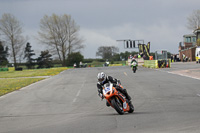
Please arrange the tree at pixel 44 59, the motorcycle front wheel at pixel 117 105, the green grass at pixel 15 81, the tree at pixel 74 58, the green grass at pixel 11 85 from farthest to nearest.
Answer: the tree at pixel 44 59 < the tree at pixel 74 58 < the green grass at pixel 15 81 < the green grass at pixel 11 85 < the motorcycle front wheel at pixel 117 105

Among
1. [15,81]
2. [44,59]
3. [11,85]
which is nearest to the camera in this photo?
[11,85]

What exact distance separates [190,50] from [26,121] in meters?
66.5

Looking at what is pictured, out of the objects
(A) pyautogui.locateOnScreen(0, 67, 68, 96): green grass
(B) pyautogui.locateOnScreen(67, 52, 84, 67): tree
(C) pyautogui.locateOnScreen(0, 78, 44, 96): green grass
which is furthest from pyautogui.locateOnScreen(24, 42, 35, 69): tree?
(C) pyautogui.locateOnScreen(0, 78, 44, 96): green grass

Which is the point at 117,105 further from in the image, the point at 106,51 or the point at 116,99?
the point at 106,51

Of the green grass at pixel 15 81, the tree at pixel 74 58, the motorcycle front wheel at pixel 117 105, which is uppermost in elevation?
the tree at pixel 74 58

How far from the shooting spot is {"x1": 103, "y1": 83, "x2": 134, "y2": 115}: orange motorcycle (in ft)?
31.6

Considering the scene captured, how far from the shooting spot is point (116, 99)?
9.73 m

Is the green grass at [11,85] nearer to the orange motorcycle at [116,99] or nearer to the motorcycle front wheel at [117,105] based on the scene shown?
the orange motorcycle at [116,99]

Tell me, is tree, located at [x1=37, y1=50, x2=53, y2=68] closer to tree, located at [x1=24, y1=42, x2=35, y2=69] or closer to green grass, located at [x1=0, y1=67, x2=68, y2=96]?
tree, located at [x1=24, y1=42, x2=35, y2=69]

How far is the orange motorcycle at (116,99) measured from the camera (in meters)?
9.62

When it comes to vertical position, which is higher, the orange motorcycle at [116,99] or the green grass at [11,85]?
the orange motorcycle at [116,99]

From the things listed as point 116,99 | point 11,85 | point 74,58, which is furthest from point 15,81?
point 74,58

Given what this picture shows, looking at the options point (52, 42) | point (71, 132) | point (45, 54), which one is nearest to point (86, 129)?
point (71, 132)

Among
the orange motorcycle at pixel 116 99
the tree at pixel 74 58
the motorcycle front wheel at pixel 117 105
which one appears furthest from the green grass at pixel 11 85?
the tree at pixel 74 58
